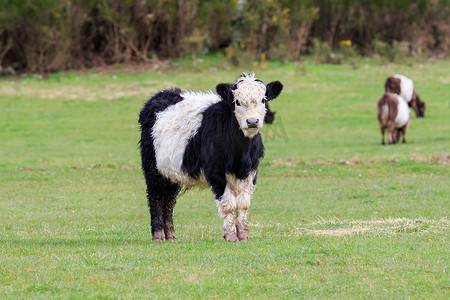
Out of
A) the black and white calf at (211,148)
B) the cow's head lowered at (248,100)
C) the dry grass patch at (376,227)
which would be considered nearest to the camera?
the cow's head lowered at (248,100)

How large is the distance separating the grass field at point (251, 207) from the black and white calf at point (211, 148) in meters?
0.48

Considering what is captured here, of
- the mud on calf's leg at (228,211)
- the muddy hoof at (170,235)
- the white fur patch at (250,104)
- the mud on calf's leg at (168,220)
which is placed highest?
the white fur patch at (250,104)

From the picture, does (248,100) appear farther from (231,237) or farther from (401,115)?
(401,115)

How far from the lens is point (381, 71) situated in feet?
125

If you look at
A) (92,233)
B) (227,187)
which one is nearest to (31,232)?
(92,233)

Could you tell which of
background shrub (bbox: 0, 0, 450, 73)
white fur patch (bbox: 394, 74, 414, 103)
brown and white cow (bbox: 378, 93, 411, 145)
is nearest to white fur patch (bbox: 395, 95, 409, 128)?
brown and white cow (bbox: 378, 93, 411, 145)

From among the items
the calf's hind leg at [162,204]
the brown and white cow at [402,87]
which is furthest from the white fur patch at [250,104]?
the brown and white cow at [402,87]

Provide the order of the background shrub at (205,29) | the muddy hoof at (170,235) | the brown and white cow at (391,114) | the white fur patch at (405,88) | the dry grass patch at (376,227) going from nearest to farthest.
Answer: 1. the dry grass patch at (376,227)
2. the muddy hoof at (170,235)
3. the brown and white cow at (391,114)
4. the white fur patch at (405,88)
5. the background shrub at (205,29)

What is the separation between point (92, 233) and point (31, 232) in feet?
3.11

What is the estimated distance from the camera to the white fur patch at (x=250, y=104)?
9391mm

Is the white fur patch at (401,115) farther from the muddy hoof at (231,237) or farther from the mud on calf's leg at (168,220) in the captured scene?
→ the muddy hoof at (231,237)

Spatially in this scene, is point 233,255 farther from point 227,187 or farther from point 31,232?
point 31,232

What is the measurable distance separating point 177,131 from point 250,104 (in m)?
1.32

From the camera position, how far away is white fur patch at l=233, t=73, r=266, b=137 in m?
9.39
